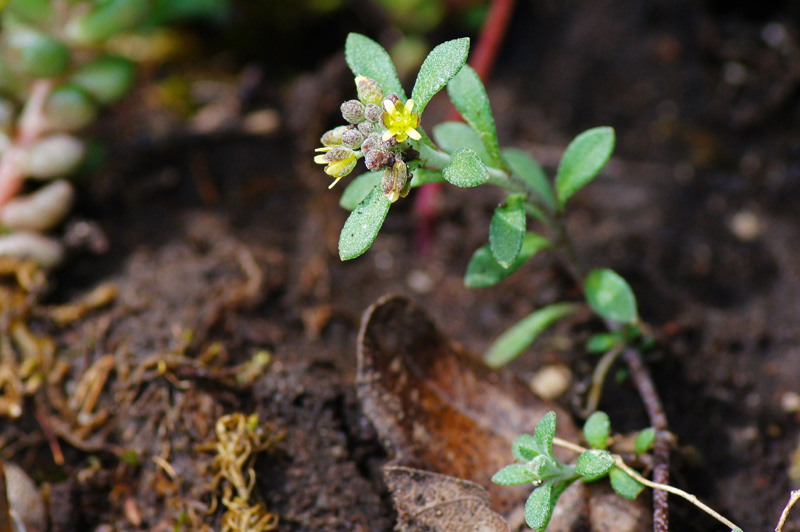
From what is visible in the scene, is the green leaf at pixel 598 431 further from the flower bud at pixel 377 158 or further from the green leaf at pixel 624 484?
the flower bud at pixel 377 158

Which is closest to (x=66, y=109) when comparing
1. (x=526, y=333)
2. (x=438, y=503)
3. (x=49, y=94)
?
(x=49, y=94)

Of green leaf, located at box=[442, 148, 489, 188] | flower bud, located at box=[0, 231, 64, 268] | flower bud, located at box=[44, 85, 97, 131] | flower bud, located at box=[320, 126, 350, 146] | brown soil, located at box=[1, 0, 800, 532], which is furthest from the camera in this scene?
flower bud, located at box=[44, 85, 97, 131]

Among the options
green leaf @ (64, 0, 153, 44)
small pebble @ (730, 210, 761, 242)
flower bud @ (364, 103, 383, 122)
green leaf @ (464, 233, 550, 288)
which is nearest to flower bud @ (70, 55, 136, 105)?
green leaf @ (64, 0, 153, 44)

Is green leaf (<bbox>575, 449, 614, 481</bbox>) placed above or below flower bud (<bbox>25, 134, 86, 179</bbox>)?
below

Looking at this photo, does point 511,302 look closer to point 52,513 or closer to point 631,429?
point 631,429

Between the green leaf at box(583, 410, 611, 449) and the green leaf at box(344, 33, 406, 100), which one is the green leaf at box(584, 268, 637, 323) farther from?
the green leaf at box(344, 33, 406, 100)

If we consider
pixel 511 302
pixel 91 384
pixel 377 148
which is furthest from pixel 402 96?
pixel 91 384

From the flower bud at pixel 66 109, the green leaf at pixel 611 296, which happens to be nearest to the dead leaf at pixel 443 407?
the green leaf at pixel 611 296

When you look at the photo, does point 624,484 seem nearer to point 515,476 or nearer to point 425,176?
point 515,476
